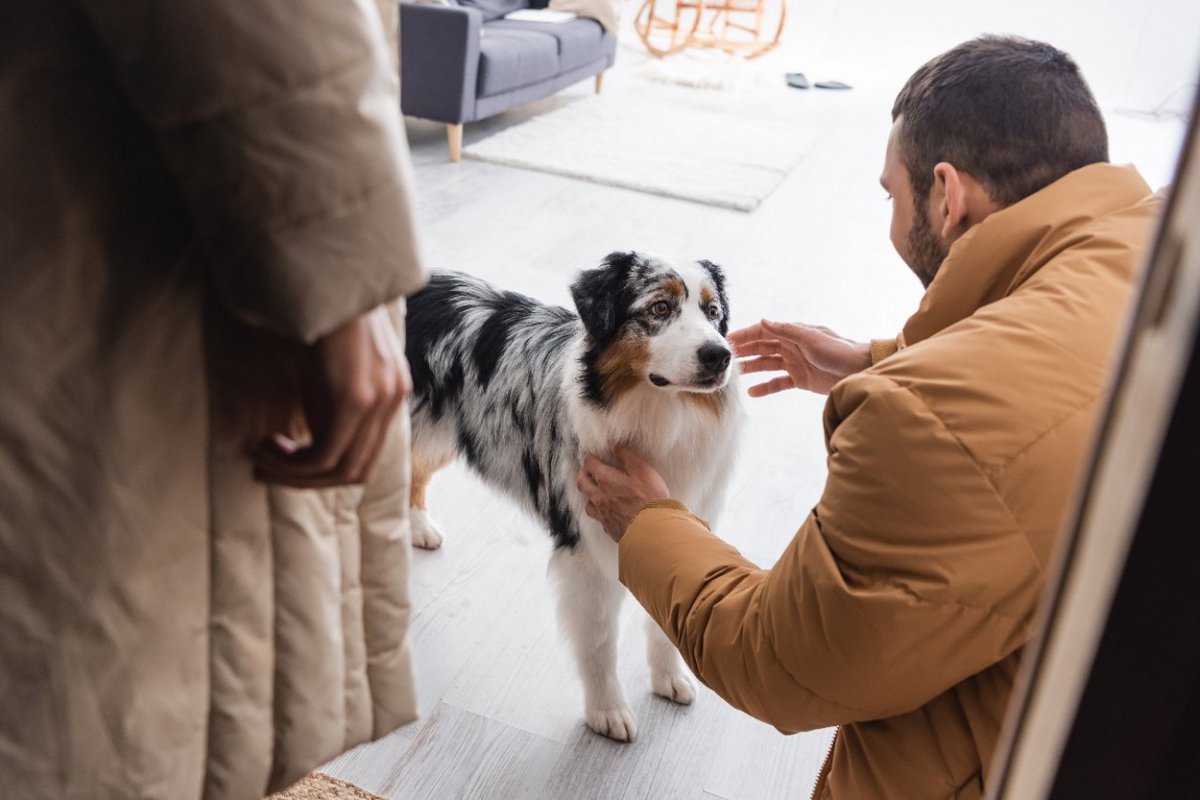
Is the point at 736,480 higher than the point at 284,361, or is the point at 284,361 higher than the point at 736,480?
the point at 284,361

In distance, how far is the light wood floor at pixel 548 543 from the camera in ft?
5.87

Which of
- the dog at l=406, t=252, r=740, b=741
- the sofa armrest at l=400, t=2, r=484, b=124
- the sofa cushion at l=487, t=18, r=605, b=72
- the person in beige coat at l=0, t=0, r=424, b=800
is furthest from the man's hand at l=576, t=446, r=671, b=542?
the sofa cushion at l=487, t=18, r=605, b=72

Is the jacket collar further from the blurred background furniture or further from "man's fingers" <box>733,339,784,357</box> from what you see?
the blurred background furniture

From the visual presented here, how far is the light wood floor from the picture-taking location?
1790 millimetres

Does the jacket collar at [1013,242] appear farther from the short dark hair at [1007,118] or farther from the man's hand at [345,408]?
the man's hand at [345,408]

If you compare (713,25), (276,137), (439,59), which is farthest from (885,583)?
(713,25)

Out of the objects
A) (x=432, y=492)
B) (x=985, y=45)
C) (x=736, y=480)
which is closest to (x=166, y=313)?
(x=985, y=45)

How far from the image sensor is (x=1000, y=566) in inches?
35.2

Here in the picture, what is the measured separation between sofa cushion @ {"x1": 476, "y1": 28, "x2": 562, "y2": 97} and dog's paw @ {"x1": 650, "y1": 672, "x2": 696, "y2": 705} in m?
4.03

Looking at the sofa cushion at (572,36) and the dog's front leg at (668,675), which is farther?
the sofa cushion at (572,36)

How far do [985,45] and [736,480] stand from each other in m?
1.61

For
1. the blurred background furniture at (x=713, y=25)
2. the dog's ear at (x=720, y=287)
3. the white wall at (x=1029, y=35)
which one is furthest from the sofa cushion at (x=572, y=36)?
the dog's ear at (x=720, y=287)

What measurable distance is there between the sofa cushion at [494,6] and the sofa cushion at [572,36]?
8cm

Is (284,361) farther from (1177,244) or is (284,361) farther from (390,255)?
(1177,244)
